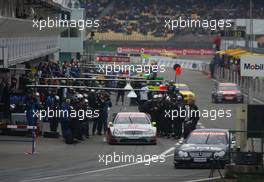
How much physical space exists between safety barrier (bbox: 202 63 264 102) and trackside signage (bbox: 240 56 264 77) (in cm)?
1274

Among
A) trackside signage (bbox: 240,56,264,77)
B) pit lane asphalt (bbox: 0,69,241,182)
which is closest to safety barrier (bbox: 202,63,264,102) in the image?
trackside signage (bbox: 240,56,264,77)

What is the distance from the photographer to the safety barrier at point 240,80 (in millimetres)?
53750

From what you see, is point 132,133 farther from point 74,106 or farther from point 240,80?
point 240,80

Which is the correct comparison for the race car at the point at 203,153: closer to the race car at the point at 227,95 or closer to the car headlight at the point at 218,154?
the car headlight at the point at 218,154

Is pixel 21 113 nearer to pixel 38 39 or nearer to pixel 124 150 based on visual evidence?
pixel 124 150

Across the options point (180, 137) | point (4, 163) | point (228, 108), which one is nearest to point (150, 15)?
point (228, 108)

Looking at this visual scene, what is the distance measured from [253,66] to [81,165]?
7.20 metres

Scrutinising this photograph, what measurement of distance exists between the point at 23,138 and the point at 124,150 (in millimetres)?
4396

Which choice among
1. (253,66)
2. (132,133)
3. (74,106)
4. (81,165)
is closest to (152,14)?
(74,106)

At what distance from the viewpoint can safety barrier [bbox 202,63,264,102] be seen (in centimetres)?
5375

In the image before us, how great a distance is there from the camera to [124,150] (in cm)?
2848

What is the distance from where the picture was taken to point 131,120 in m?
31.2

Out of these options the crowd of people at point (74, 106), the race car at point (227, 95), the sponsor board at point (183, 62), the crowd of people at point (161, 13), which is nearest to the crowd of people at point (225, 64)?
the race car at point (227, 95)

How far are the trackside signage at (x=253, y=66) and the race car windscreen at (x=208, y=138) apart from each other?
4.43 m
